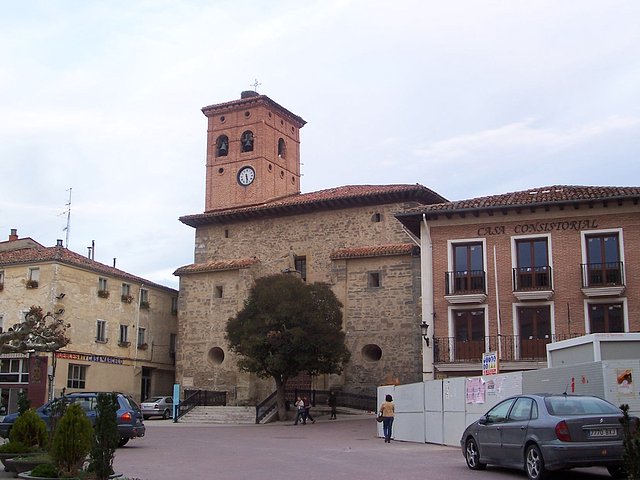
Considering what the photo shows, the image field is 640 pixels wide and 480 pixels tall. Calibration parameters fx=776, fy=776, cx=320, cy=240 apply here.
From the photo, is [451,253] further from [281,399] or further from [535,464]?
[535,464]

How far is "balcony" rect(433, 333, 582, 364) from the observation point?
2799 cm

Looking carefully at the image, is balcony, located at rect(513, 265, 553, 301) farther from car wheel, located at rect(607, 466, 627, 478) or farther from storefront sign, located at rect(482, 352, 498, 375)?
car wheel, located at rect(607, 466, 627, 478)

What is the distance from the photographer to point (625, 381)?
46.9ft

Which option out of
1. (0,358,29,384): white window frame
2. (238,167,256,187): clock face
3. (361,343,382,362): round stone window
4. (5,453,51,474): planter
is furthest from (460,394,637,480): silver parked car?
(238,167,256,187): clock face

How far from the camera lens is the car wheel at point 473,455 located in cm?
1387

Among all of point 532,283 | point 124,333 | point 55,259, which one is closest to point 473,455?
point 532,283

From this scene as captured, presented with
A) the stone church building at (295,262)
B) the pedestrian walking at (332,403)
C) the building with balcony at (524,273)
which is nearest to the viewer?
the building with balcony at (524,273)

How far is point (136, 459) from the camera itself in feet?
54.7

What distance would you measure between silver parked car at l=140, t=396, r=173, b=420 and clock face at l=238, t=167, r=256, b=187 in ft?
52.2

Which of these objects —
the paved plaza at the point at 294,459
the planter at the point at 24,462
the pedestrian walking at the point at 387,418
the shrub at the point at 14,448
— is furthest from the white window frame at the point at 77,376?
the planter at the point at 24,462

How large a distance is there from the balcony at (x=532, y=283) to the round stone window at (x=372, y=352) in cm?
1247

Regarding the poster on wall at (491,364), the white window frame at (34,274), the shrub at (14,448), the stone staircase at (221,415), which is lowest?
the stone staircase at (221,415)

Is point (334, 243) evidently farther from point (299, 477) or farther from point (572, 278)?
point (299, 477)

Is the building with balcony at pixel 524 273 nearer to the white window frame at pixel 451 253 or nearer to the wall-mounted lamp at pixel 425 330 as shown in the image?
the white window frame at pixel 451 253
